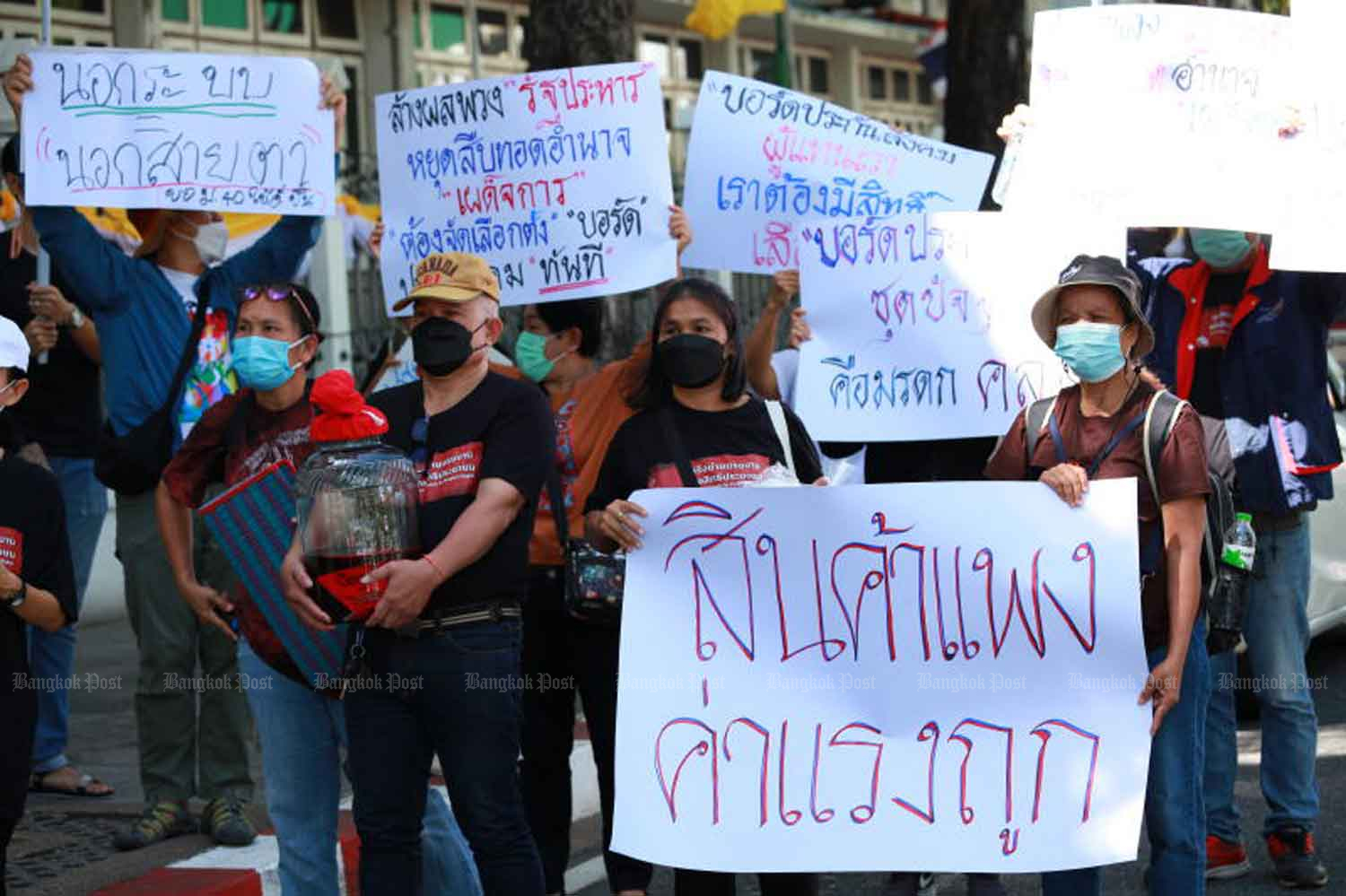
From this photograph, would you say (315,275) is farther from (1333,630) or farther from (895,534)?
(895,534)

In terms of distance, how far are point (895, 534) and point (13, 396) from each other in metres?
2.15

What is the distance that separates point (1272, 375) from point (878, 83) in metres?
25.8

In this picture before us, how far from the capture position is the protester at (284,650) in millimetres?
5047


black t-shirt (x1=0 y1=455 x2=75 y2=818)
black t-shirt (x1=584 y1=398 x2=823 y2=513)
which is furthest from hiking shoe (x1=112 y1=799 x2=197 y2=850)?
black t-shirt (x1=584 y1=398 x2=823 y2=513)

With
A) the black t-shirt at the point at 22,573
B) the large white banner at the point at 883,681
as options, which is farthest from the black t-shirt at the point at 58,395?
the large white banner at the point at 883,681

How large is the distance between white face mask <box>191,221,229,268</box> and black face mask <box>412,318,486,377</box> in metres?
2.02

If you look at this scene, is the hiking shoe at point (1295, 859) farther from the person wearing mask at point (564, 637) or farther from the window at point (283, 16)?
the window at point (283, 16)

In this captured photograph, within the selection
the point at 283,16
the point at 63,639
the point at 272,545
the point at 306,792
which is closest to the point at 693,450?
the point at 272,545

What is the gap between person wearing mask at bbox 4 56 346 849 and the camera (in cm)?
611

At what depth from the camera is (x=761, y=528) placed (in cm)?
465

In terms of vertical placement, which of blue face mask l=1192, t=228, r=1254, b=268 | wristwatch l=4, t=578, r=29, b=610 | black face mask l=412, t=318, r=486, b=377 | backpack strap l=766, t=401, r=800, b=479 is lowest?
wristwatch l=4, t=578, r=29, b=610

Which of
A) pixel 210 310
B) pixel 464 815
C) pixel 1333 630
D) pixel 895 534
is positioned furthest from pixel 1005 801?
pixel 1333 630

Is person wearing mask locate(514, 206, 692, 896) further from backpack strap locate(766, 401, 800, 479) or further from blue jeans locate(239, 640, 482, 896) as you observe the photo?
blue jeans locate(239, 640, 482, 896)

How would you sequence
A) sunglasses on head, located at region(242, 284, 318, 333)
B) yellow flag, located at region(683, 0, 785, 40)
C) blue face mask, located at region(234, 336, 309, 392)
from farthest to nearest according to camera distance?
yellow flag, located at region(683, 0, 785, 40) < sunglasses on head, located at region(242, 284, 318, 333) < blue face mask, located at region(234, 336, 309, 392)
